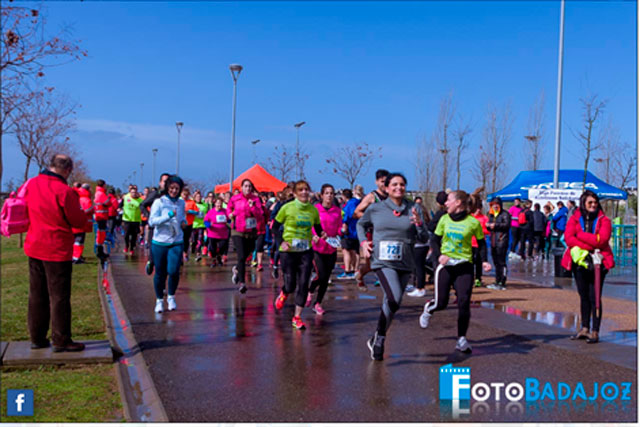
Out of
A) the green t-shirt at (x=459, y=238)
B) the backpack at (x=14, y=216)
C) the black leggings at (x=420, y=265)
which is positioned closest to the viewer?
the backpack at (x=14, y=216)

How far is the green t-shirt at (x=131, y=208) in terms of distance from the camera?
17734 millimetres

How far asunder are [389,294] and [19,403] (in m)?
3.56

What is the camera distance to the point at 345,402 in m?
5.29

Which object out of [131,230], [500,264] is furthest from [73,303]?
[131,230]

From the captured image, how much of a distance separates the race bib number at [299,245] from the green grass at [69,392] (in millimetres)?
3066

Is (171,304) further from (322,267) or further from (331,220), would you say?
(331,220)

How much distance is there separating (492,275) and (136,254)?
1011cm

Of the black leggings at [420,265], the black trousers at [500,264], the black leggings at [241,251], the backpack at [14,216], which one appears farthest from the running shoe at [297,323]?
the black trousers at [500,264]

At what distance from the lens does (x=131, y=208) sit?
17.9 meters

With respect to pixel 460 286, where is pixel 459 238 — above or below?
above

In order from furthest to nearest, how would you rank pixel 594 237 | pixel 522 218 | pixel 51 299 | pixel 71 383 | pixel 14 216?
pixel 522 218 → pixel 594 237 → pixel 51 299 → pixel 14 216 → pixel 71 383

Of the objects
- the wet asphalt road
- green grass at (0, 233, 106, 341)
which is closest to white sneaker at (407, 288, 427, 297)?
the wet asphalt road

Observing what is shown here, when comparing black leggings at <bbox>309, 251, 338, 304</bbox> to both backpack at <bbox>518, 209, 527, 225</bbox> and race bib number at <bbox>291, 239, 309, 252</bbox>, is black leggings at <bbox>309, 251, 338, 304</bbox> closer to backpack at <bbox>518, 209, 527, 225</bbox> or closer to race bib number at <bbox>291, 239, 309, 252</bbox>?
race bib number at <bbox>291, 239, 309, 252</bbox>

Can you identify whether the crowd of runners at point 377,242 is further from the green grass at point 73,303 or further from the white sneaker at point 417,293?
the green grass at point 73,303
